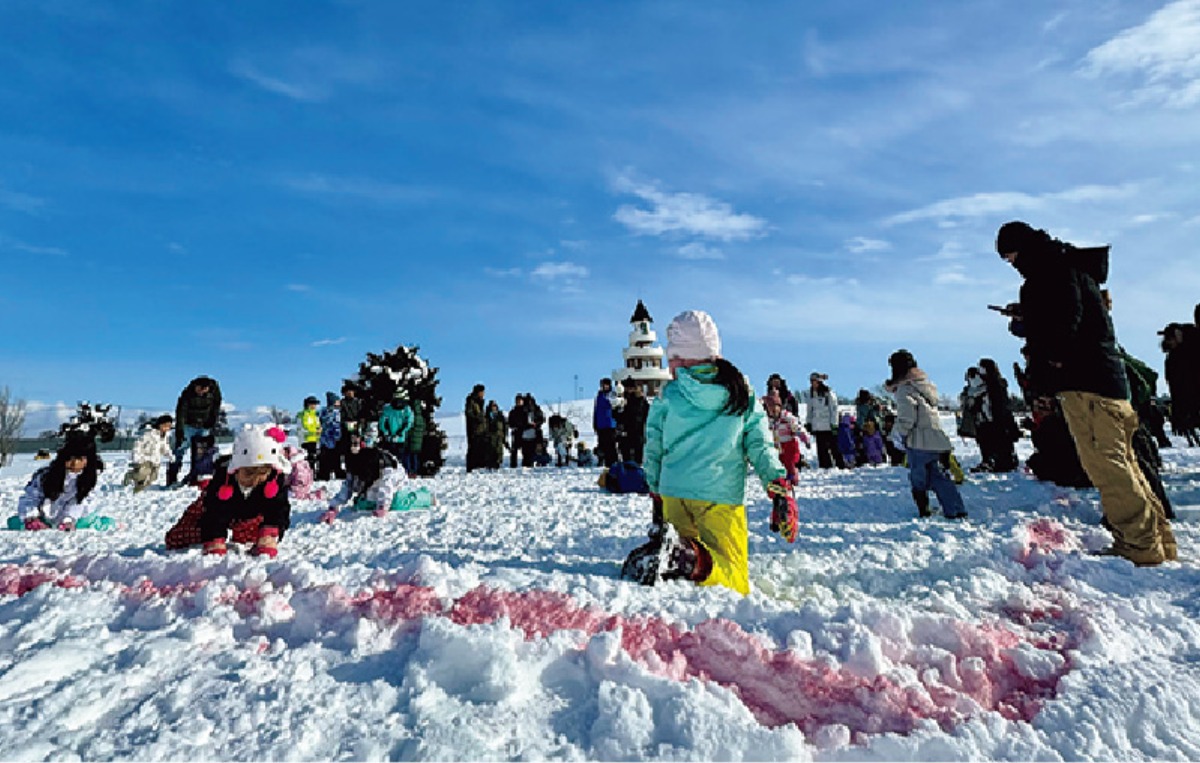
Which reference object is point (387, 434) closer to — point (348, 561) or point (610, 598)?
point (348, 561)

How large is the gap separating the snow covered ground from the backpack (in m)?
4.77

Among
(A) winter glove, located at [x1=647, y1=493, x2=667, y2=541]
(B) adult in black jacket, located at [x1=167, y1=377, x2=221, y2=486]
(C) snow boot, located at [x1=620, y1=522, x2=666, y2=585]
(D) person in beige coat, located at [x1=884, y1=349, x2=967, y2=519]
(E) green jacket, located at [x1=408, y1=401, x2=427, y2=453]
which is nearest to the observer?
(C) snow boot, located at [x1=620, y1=522, x2=666, y2=585]

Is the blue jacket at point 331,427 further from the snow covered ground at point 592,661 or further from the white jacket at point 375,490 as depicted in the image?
the snow covered ground at point 592,661

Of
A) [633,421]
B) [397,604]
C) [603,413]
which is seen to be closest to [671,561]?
[397,604]

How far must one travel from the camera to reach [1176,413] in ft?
21.2

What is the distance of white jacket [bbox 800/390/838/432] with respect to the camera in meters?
11.7

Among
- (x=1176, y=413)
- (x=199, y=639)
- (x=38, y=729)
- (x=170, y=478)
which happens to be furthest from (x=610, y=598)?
(x=170, y=478)

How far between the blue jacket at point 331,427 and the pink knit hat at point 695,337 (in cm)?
877

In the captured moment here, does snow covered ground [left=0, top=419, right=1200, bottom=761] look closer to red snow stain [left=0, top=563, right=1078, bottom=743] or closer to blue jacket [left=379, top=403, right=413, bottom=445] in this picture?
red snow stain [left=0, top=563, right=1078, bottom=743]

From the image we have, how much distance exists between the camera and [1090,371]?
4.11 m

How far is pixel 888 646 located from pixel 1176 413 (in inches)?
244

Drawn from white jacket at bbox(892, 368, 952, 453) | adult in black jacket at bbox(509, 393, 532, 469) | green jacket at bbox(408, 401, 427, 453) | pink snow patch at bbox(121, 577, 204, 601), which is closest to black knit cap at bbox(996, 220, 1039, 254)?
white jacket at bbox(892, 368, 952, 453)

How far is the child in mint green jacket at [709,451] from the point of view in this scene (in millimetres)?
3457

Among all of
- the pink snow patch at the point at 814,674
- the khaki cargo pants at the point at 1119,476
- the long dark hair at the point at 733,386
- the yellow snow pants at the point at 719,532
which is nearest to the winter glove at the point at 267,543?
the pink snow patch at the point at 814,674
